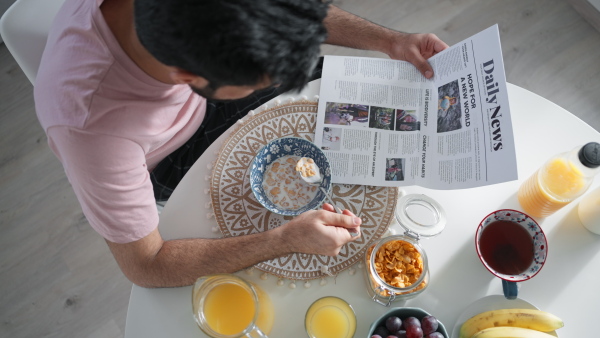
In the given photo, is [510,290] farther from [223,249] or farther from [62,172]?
[62,172]

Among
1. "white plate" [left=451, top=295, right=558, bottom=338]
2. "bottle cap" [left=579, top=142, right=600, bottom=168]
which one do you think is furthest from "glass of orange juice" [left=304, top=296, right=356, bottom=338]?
"bottle cap" [left=579, top=142, right=600, bottom=168]

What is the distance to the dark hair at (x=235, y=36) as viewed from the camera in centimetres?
64

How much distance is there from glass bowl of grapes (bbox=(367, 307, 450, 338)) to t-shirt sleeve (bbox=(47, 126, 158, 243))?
458 mm

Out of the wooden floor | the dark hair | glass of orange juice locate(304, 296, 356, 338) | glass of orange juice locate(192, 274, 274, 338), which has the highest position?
the dark hair

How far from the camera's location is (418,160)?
0.98 metres

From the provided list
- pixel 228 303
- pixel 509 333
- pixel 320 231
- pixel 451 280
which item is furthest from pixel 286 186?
pixel 509 333

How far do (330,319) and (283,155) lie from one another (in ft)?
1.15

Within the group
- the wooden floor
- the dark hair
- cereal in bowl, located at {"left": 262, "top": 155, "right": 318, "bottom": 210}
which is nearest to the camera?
the dark hair

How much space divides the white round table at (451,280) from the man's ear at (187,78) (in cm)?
28

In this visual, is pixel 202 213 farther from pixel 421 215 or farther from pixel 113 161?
pixel 421 215

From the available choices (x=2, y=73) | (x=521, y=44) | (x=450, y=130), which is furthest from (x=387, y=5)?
(x=2, y=73)

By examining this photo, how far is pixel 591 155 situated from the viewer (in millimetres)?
780

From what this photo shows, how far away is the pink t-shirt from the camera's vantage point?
80 cm

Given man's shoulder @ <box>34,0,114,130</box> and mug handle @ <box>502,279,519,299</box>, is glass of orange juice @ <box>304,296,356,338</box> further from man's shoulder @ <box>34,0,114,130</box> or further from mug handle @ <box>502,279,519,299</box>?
man's shoulder @ <box>34,0,114,130</box>
